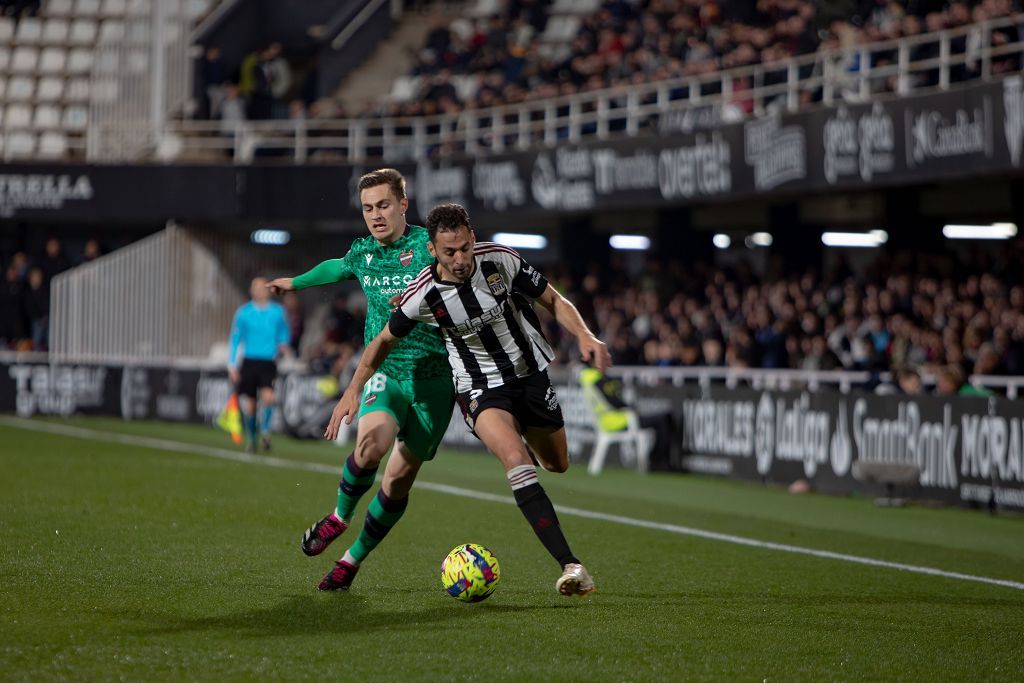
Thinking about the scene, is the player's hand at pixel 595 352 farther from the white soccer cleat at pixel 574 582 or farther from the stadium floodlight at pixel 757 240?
the stadium floodlight at pixel 757 240

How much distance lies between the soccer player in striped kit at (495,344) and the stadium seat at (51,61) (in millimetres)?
28503

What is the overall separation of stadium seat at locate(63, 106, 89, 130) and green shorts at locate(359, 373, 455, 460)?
88.6ft

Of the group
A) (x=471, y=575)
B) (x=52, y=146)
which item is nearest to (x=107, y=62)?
(x=52, y=146)

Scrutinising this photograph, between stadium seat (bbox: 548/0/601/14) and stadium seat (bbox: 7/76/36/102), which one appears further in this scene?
stadium seat (bbox: 7/76/36/102)

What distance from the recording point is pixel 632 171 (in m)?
23.2

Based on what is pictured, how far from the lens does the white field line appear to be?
9.48m

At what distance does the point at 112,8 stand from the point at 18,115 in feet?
11.8

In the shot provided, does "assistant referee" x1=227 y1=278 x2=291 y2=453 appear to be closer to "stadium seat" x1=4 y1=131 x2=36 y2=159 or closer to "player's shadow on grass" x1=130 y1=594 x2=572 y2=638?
"player's shadow on grass" x1=130 y1=594 x2=572 y2=638

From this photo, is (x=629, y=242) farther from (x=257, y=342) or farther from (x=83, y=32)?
(x=83, y=32)

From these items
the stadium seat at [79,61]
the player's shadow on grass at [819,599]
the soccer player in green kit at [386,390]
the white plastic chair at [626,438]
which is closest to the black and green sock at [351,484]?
the soccer player in green kit at [386,390]

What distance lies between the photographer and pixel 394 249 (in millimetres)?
7688

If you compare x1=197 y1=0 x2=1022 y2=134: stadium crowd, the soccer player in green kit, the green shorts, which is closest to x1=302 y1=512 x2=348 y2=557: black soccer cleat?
the soccer player in green kit

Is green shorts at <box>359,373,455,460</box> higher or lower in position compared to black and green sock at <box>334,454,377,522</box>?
higher

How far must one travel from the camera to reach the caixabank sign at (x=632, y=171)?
56.3ft
